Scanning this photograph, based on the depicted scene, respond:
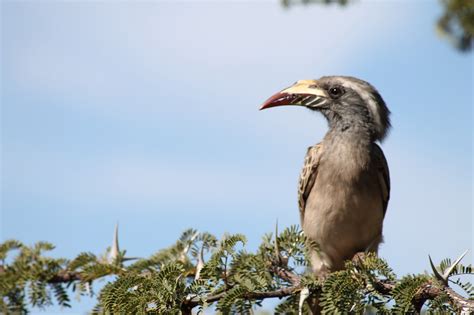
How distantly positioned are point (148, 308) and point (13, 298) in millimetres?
1970

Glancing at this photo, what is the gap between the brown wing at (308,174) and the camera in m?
6.82

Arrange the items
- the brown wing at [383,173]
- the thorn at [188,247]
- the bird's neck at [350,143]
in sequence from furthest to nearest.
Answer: the brown wing at [383,173]
the bird's neck at [350,143]
the thorn at [188,247]

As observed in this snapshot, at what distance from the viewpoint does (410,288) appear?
426cm

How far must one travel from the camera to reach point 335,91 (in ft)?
23.5

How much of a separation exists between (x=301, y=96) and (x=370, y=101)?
2.31ft

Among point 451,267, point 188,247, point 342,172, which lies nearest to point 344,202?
point 342,172

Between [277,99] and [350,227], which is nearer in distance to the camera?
[350,227]

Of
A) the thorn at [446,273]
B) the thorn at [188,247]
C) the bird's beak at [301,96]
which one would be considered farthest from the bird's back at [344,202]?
the thorn at [446,273]

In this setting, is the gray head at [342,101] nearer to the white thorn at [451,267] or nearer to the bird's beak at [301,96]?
the bird's beak at [301,96]

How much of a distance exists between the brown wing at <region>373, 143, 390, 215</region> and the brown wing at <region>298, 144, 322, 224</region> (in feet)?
1.85

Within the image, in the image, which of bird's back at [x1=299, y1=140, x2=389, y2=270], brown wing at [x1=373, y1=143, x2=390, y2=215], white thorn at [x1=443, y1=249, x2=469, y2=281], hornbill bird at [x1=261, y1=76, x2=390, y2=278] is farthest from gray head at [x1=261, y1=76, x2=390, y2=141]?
white thorn at [x1=443, y1=249, x2=469, y2=281]

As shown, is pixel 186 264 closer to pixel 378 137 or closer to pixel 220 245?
pixel 220 245

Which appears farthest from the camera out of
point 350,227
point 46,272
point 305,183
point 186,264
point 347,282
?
point 305,183

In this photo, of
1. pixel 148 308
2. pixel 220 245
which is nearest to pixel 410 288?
pixel 220 245
